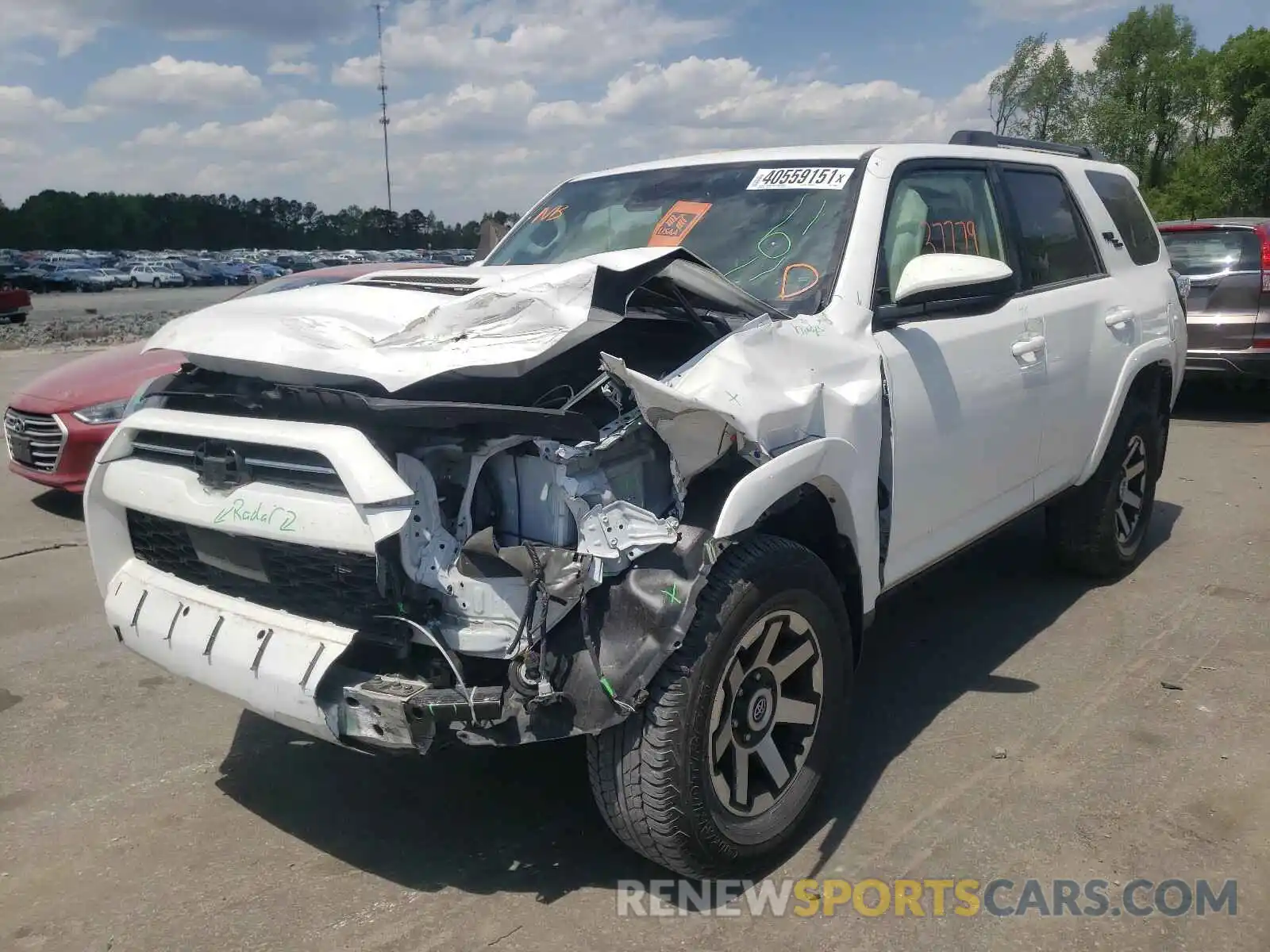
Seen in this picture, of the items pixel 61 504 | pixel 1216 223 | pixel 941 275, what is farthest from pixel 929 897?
pixel 1216 223

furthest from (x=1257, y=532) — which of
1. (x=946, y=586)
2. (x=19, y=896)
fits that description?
(x=19, y=896)

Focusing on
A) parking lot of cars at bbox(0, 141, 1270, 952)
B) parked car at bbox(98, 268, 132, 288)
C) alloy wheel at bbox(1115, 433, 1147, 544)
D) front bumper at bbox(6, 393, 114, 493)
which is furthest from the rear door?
parked car at bbox(98, 268, 132, 288)

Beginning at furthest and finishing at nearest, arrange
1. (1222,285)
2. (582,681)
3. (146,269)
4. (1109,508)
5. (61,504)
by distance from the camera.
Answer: (146,269), (1222,285), (61,504), (1109,508), (582,681)

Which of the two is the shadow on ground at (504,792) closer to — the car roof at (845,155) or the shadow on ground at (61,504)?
the car roof at (845,155)

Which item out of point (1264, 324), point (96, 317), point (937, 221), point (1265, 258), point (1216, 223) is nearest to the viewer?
point (937, 221)

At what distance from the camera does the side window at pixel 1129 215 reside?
5.19m

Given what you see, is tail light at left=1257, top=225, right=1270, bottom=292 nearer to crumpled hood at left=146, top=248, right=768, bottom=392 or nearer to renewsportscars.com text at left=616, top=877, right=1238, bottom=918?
renewsportscars.com text at left=616, top=877, right=1238, bottom=918

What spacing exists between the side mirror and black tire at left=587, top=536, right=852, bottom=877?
95 centimetres

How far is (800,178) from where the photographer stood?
376cm

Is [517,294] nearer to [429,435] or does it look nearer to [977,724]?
[429,435]

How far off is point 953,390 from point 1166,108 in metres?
61.4

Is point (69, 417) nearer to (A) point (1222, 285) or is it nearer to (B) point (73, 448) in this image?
(B) point (73, 448)

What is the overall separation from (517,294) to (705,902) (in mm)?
1680

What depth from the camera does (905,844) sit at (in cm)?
307
